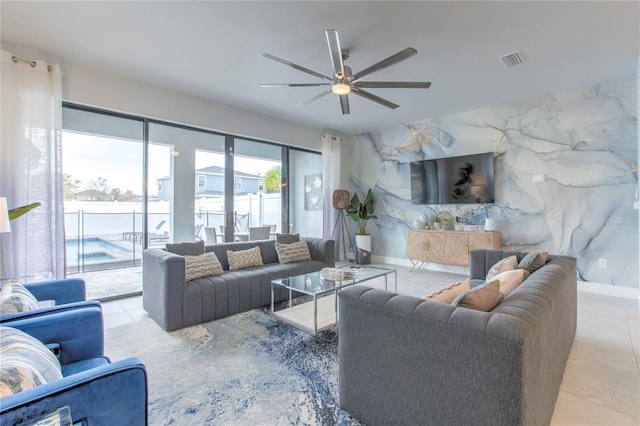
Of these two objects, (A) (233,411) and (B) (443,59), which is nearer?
(A) (233,411)

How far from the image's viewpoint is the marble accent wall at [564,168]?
151 inches

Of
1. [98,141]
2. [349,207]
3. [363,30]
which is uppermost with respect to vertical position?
[363,30]

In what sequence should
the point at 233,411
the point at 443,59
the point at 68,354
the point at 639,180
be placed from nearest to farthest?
the point at 68,354
the point at 233,411
the point at 443,59
the point at 639,180

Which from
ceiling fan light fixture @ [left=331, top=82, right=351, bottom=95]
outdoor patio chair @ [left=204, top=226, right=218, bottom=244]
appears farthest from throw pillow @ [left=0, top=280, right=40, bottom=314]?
outdoor patio chair @ [left=204, top=226, right=218, bottom=244]

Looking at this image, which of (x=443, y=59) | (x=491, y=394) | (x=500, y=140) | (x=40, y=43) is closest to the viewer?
(x=491, y=394)

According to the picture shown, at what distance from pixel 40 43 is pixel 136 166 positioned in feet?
5.19

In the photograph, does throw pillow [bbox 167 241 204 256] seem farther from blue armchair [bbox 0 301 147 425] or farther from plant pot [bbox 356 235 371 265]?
plant pot [bbox 356 235 371 265]

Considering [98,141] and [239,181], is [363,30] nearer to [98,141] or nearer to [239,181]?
[239,181]

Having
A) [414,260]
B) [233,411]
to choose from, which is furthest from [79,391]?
[414,260]

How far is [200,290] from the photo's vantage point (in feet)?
9.74

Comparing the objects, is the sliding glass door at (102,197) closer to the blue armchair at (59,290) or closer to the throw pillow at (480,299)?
the blue armchair at (59,290)

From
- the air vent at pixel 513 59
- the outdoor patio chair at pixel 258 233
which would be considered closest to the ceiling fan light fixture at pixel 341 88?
the air vent at pixel 513 59

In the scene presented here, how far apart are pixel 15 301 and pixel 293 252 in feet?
9.47

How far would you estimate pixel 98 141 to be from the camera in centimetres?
384
